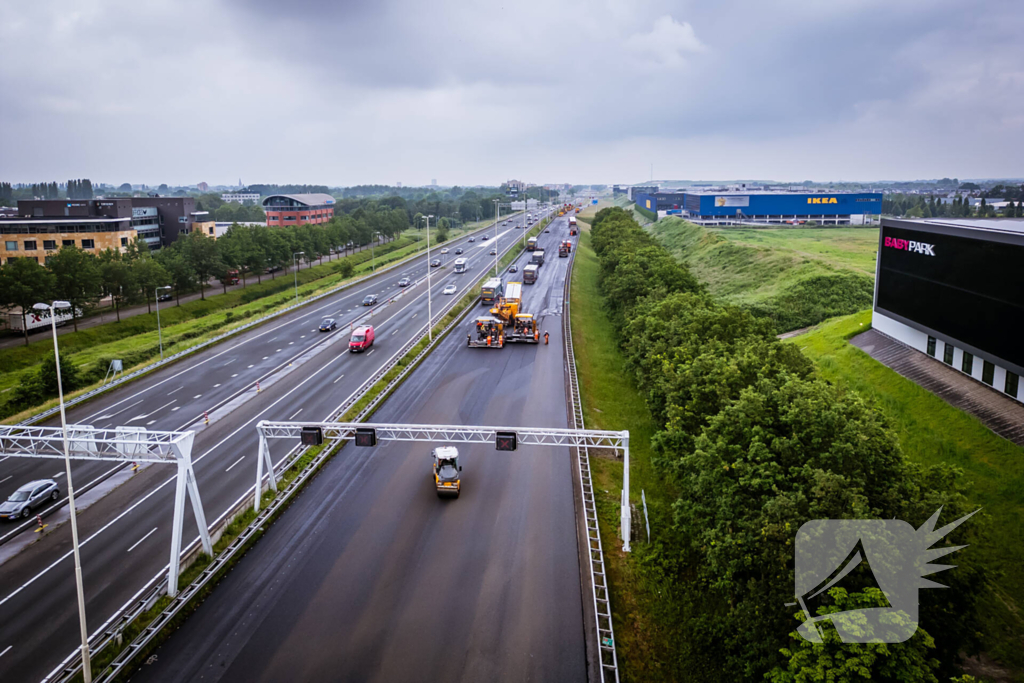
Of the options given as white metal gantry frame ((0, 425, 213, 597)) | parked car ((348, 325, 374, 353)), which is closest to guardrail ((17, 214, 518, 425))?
parked car ((348, 325, 374, 353))

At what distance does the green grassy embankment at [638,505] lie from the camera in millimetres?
19964

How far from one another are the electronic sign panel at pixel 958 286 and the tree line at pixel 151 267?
241ft

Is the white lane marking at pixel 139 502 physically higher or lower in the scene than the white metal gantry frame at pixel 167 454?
lower

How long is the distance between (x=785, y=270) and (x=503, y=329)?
2047 inches

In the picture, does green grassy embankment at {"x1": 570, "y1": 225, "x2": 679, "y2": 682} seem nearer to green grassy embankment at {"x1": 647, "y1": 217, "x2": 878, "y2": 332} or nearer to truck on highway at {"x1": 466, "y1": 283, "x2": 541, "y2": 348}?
truck on highway at {"x1": 466, "y1": 283, "x2": 541, "y2": 348}

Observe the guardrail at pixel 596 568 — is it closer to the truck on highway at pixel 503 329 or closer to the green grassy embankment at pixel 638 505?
the green grassy embankment at pixel 638 505

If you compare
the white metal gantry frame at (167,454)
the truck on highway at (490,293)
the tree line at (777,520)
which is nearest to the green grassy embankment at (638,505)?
the tree line at (777,520)

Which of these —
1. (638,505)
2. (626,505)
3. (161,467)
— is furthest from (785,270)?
(161,467)

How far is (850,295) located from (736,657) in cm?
6415

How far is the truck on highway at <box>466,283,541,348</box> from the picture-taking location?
5600cm

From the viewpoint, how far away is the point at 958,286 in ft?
115

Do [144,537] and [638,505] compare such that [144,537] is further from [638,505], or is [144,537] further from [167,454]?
[638,505]

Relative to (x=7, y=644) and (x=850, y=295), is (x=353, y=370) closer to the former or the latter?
(x=7, y=644)

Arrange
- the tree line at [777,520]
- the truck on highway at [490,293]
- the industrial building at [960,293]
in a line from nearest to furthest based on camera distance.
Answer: the tree line at [777,520], the industrial building at [960,293], the truck on highway at [490,293]
